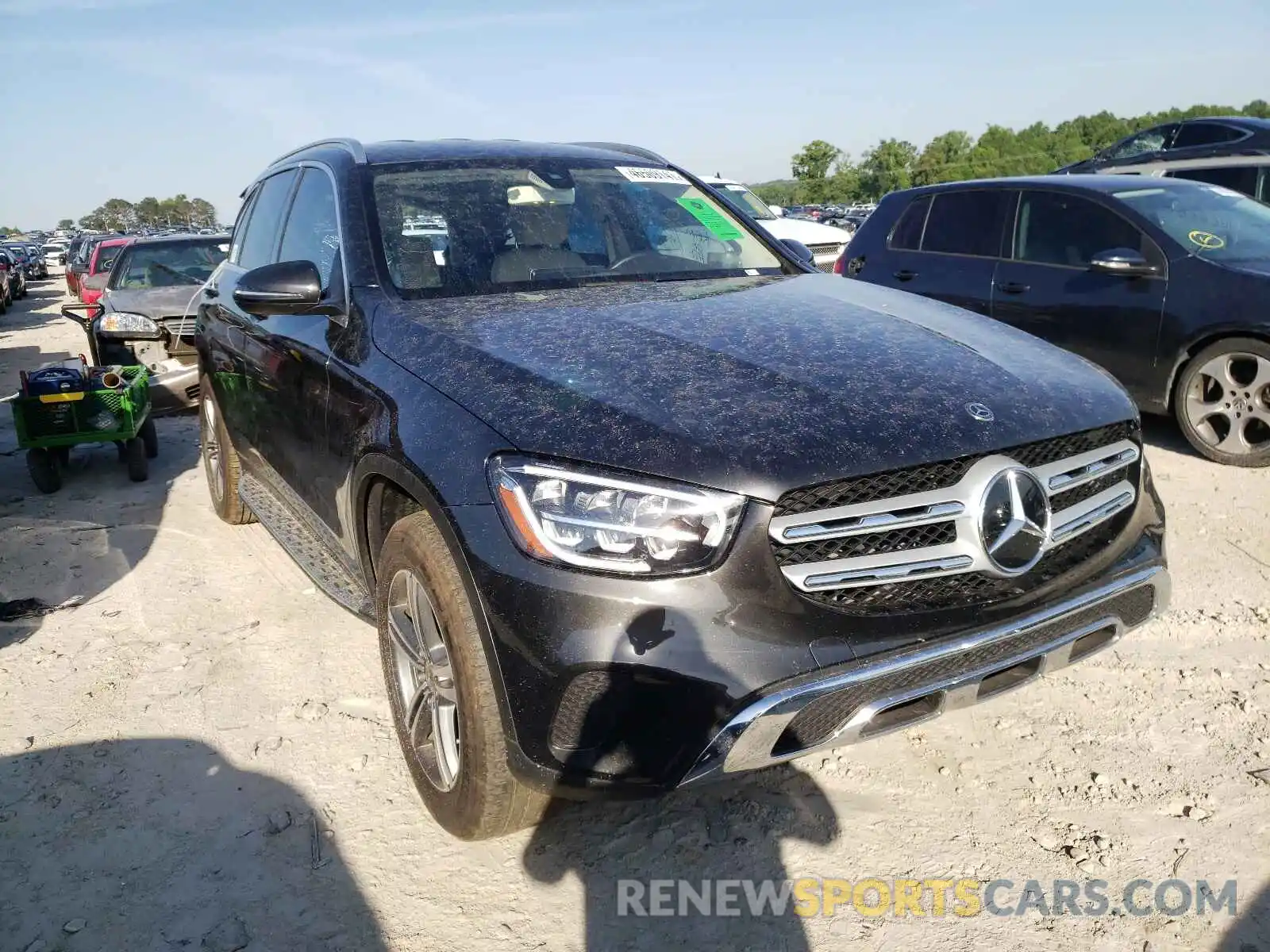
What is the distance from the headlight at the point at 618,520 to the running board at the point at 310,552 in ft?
3.67

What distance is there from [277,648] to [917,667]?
8.63 feet

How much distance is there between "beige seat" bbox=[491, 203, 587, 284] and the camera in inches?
128

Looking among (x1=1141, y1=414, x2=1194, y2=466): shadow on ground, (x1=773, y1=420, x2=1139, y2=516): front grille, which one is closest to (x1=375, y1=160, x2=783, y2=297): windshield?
(x1=773, y1=420, x2=1139, y2=516): front grille

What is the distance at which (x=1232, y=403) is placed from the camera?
552 cm

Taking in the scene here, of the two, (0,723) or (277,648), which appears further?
(277,648)

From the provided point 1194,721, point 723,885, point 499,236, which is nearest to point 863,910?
point 723,885

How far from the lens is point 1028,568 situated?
226 cm

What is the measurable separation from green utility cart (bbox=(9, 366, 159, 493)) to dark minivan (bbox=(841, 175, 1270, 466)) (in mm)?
5284

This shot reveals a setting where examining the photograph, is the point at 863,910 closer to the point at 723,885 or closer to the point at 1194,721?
the point at 723,885

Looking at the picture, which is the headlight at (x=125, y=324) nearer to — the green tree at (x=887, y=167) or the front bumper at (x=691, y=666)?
the front bumper at (x=691, y=666)

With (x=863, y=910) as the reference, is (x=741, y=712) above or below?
above

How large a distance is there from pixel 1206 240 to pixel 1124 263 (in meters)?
0.60

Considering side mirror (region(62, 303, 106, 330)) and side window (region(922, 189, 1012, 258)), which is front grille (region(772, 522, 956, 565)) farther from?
side mirror (region(62, 303, 106, 330))

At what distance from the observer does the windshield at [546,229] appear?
3.17m
